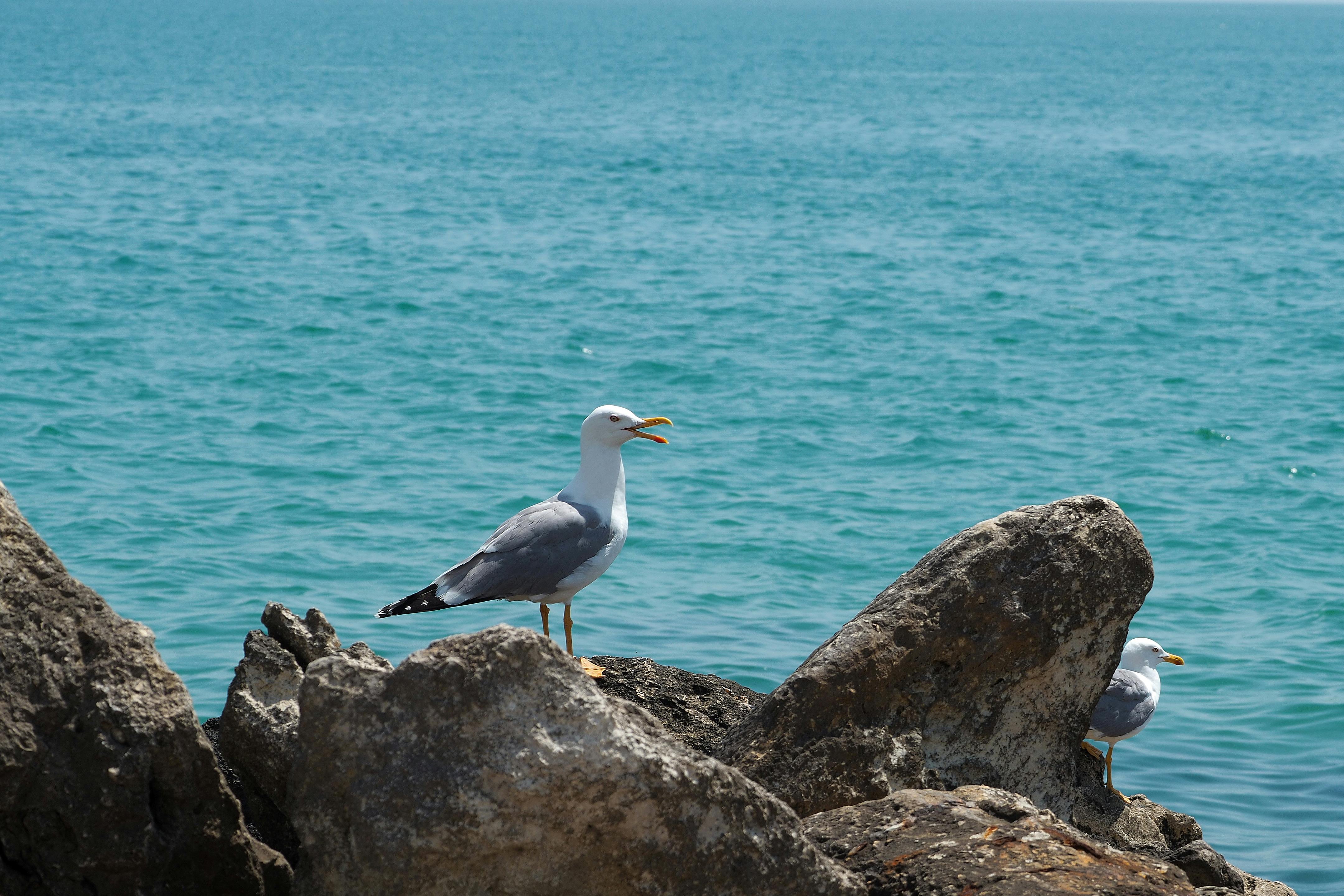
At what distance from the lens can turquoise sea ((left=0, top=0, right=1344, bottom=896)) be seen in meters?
11.2

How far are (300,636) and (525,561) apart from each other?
5.19ft

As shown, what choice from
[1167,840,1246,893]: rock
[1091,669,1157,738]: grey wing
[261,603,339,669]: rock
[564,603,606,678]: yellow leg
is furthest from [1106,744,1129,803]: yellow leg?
[261,603,339,669]: rock

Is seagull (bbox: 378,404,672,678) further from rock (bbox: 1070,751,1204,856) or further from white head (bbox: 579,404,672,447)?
rock (bbox: 1070,751,1204,856)

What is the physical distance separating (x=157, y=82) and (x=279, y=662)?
2244 inches

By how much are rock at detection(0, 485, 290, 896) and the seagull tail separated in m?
2.15

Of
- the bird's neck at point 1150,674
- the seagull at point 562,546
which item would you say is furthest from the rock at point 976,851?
the bird's neck at point 1150,674

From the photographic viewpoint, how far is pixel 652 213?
31281mm

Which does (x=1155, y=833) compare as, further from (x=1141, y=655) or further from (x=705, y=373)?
(x=705, y=373)

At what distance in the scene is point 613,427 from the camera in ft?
20.8

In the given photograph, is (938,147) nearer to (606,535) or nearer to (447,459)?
(447,459)

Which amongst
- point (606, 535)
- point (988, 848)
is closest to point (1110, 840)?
point (988, 848)

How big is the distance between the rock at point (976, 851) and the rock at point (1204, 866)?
59 centimetres

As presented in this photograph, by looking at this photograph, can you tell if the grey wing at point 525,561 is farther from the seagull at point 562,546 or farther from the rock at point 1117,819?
the rock at point 1117,819

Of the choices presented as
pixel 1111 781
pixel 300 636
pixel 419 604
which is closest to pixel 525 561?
pixel 419 604
